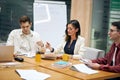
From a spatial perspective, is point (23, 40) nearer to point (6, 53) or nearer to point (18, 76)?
point (6, 53)

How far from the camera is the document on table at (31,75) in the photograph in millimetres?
2659

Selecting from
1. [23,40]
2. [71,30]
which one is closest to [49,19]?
[23,40]

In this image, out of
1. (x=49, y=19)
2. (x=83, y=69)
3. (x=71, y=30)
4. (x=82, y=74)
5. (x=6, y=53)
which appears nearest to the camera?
(x=82, y=74)

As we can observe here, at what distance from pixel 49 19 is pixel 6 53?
220 cm

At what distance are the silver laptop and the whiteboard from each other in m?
2.09

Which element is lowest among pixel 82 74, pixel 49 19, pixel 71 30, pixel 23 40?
pixel 82 74

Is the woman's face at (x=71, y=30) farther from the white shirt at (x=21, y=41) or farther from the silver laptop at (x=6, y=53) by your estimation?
the silver laptop at (x=6, y=53)

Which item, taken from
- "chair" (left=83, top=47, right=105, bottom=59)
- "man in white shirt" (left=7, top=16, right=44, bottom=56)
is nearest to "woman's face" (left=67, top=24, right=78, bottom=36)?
"chair" (left=83, top=47, right=105, bottom=59)

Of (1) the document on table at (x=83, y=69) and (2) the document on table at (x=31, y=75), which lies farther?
(1) the document on table at (x=83, y=69)

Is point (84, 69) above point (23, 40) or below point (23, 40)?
below

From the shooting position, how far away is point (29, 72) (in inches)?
114

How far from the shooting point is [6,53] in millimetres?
3422

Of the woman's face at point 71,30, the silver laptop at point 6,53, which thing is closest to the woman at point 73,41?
the woman's face at point 71,30

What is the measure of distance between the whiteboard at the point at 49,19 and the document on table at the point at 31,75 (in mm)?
2588
